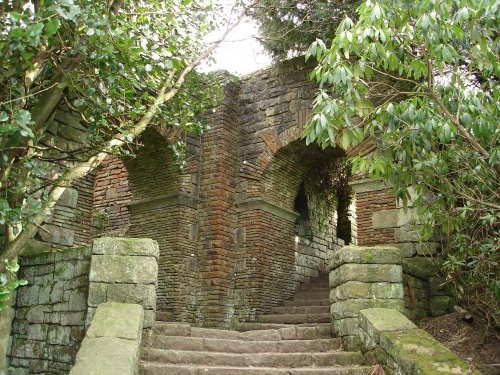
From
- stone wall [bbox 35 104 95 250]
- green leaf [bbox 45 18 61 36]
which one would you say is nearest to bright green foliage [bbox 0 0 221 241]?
green leaf [bbox 45 18 61 36]

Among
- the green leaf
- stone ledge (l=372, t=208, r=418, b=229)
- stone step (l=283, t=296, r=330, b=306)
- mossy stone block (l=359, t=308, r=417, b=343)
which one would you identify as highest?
the green leaf

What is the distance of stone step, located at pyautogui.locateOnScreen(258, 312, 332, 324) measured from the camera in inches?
304

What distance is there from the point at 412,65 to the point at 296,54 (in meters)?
5.52

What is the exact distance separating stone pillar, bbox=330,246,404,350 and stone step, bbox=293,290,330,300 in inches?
136

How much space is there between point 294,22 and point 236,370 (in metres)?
6.23

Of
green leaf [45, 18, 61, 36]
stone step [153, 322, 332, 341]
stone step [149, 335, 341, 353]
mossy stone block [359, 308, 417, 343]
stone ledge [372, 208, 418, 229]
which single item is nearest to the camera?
green leaf [45, 18, 61, 36]

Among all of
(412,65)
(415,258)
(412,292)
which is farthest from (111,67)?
(415,258)

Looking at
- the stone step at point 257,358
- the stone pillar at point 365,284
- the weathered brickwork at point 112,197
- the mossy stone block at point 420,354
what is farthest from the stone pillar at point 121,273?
the weathered brickwork at point 112,197

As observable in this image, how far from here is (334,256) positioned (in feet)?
19.6

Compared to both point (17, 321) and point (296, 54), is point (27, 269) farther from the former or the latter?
point (296, 54)

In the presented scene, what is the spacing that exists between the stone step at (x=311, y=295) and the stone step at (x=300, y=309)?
55cm

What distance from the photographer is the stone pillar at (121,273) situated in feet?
16.5

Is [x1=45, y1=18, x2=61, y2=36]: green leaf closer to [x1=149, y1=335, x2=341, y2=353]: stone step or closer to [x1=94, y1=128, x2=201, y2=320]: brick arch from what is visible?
[x1=149, y1=335, x2=341, y2=353]: stone step

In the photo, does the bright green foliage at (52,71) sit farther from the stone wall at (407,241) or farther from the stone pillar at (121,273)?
the stone wall at (407,241)
